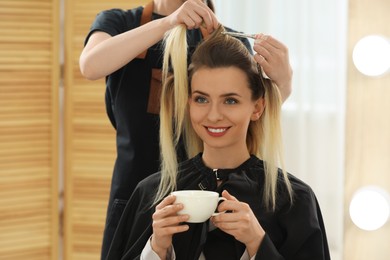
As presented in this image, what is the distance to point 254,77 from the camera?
1.86 m

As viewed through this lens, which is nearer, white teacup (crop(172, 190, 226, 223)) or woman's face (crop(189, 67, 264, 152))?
white teacup (crop(172, 190, 226, 223))

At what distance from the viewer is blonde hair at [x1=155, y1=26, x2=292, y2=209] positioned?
185 centimetres

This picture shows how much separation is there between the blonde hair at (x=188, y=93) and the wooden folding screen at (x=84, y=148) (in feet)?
4.36

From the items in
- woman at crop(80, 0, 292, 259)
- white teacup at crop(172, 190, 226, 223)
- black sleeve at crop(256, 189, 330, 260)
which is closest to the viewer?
white teacup at crop(172, 190, 226, 223)

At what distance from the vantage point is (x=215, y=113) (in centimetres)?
178

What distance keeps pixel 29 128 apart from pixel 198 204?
6.09 feet

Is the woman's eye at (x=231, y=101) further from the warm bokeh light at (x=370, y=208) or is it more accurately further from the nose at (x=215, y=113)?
the warm bokeh light at (x=370, y=208)

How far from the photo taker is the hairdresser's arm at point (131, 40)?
6.03ft

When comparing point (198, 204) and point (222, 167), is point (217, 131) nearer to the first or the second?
point (222, 167)

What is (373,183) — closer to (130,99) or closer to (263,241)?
(130,99)

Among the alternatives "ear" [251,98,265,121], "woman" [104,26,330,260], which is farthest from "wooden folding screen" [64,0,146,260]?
"ear" [251,98,265,121]

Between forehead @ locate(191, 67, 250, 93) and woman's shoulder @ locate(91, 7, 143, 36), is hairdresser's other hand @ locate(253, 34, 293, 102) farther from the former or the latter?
woman's shoulder @ locate(91, 7, 143, 36)

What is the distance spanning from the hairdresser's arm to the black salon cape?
34cm

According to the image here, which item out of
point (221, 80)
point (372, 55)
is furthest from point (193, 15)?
point (372, 55)
